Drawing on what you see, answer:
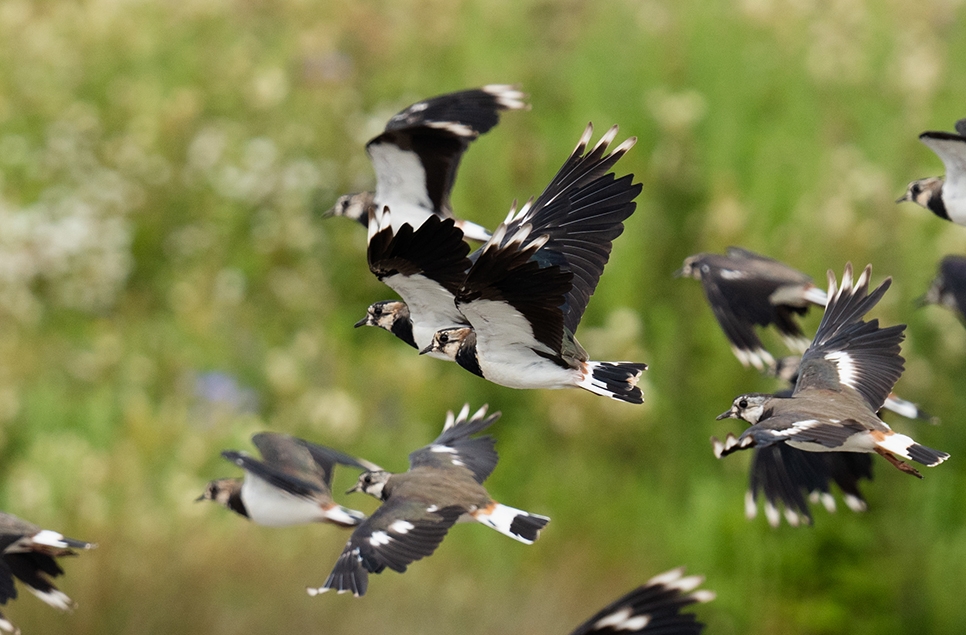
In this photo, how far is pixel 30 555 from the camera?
2818 mm

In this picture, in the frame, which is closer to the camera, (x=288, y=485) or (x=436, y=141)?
(x=288, y=485)

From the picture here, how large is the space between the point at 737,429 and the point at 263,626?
6.22 feet

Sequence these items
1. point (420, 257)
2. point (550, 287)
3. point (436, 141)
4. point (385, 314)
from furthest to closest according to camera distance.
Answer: point (436, 141) < point (385, 314) < point (420, 257) < point (550, 287)

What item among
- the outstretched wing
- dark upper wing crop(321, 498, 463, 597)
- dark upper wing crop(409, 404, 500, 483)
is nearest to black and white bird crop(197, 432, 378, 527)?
dark upper wing crop(409, 404, 500, 483)

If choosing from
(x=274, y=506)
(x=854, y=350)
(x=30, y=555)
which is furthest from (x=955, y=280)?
(x=30, y=555)

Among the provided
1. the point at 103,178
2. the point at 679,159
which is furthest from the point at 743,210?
the point at 103,178

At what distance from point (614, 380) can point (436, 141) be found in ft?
3.84

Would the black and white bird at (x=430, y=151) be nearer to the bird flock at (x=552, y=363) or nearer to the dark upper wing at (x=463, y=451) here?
the bird flock at (x=552, y=363)

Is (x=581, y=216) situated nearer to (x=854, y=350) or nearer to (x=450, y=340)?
(x=450, y=340)

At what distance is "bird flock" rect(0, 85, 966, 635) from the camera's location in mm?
2115

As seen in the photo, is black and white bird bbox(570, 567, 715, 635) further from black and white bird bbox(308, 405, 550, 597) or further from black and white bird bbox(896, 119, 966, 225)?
black and white bird bbox(896, 119, 966, 225)

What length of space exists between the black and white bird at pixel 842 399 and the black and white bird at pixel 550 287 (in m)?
0.28

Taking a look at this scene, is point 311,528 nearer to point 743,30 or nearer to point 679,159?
point 679,159

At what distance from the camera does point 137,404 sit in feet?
18.2
